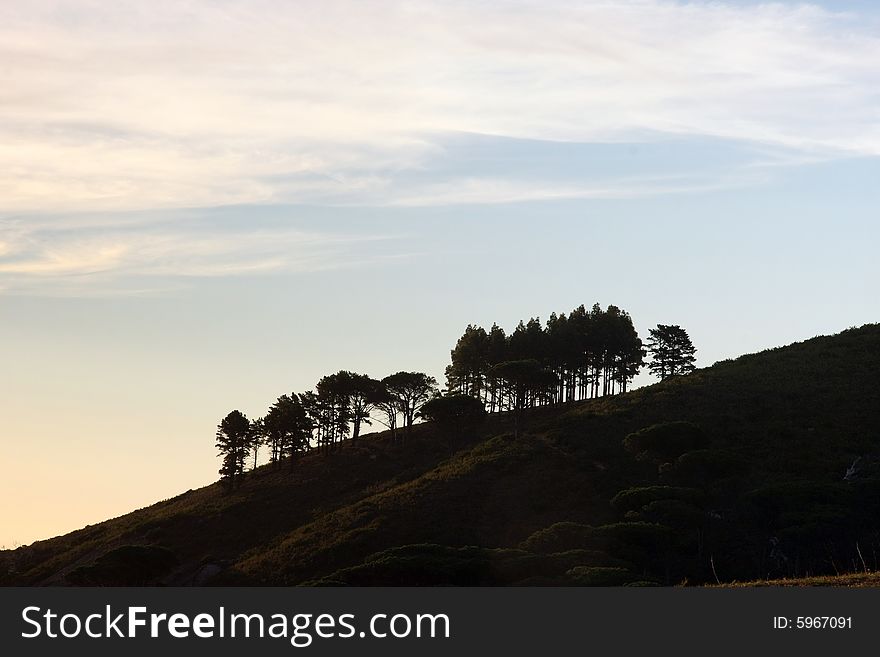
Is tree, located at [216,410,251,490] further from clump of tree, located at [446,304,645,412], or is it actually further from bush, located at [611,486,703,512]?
bush, located at [611,486,703,512]

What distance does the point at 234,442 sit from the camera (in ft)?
441

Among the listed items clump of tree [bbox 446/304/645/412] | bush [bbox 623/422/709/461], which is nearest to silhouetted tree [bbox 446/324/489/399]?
clump of tree [bbox 446/304/645/412]

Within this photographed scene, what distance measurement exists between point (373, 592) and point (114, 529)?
100m

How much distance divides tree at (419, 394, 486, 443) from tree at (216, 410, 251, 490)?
24.0 meters

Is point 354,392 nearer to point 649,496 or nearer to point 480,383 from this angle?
point 480,383

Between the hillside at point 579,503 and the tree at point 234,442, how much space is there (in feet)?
9.30

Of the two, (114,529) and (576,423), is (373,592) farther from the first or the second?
(114,529)

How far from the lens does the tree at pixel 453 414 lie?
408 feet

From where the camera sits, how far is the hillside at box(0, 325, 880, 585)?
68875mm

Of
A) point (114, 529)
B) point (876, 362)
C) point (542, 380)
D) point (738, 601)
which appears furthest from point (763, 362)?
point (738, 601)

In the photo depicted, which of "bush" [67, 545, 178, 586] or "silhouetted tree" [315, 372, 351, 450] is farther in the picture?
"silhouetted tree" [315, 372, 351, 450]

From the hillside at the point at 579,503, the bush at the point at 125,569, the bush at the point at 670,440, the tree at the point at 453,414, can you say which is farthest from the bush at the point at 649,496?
the tree at the point at 453,414

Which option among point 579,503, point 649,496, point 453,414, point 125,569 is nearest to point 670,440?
point 579,503

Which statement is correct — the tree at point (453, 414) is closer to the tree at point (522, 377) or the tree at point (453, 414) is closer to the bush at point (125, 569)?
the tree at point (522, 377)
